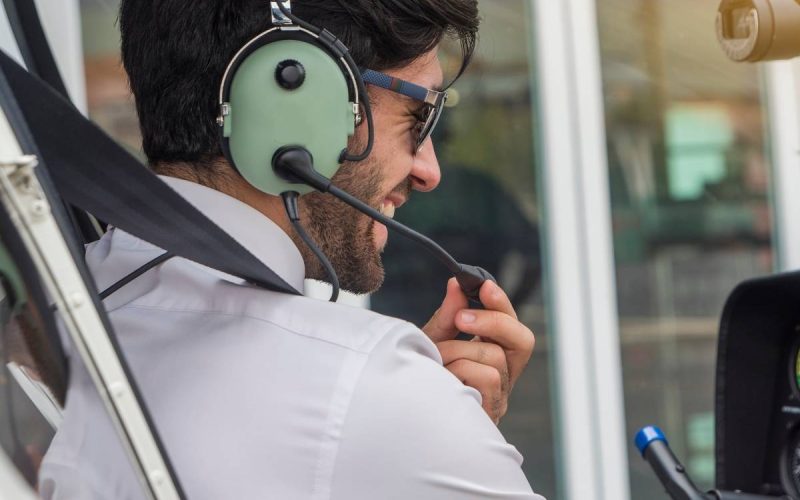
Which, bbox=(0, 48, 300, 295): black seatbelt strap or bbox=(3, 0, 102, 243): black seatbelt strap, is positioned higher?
bbox=(3, 0, 102, 243): black seatbelt strap

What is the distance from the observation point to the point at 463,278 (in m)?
1.37

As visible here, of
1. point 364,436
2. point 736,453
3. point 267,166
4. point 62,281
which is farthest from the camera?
point 736,453

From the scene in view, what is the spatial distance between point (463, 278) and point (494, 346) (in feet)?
0.30

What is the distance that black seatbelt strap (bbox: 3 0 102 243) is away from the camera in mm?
1517

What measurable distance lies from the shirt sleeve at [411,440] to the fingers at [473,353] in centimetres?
29

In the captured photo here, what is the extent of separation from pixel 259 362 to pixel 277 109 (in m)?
0.30

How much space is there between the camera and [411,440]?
3.25 ft

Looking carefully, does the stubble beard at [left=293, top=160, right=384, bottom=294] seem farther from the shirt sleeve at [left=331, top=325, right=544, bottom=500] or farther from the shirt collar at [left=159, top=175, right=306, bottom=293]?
the shirt sleeve at [left=331, top=325, right=544, bottom=500]

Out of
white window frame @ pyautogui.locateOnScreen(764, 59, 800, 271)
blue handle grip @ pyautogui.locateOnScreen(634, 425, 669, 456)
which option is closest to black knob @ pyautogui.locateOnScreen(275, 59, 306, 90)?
blue handle grip @ pyautogui.locateOnScreen(634, 425, 669, 456)

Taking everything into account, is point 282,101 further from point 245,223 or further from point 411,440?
point 411,440

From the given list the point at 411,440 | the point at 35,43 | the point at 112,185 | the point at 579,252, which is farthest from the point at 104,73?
the point at 411,440

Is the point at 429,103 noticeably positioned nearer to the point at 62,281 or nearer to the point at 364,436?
the point at 364,436

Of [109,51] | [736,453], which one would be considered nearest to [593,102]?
[109,51]

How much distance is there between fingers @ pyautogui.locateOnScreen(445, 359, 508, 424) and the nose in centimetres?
24
